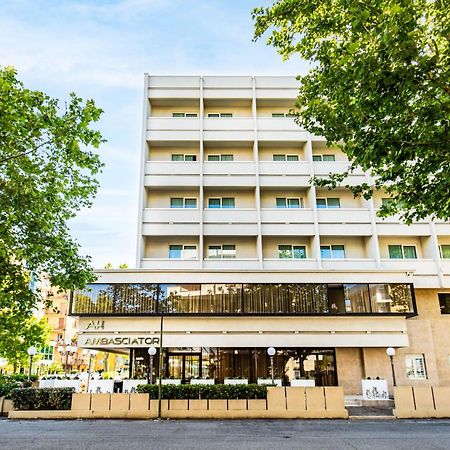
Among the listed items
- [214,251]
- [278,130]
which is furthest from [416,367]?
[278,130]

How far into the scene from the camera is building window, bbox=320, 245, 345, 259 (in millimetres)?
26844

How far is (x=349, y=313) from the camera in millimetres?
22344

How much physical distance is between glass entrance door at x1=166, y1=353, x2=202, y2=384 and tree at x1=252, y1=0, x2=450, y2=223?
1516cm

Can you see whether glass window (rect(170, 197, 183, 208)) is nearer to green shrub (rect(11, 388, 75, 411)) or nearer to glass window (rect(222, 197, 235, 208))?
glass window (rect(222, 197, 235, 208))

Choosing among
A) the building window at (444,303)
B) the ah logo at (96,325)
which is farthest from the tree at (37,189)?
the building window at (444,303)

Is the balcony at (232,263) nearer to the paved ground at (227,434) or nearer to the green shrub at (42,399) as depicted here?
the paved ground at (227,434)

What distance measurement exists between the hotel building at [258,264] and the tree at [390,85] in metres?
7.55

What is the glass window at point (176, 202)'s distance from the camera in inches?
1100

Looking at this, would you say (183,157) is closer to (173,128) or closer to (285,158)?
(173,128)

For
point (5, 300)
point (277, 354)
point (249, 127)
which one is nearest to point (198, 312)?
point (277, 354)

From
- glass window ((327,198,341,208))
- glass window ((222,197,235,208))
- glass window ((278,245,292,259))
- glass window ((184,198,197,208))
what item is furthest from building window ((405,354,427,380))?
glass window ((184,198,197,208))

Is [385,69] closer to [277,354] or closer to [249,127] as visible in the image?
[277,354]

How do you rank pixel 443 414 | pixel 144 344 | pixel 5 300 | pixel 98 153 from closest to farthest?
pixel 5 300 → pixel 98 153 → pixel 443 414 → pixel 144 344

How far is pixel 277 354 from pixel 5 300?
15153 mm
